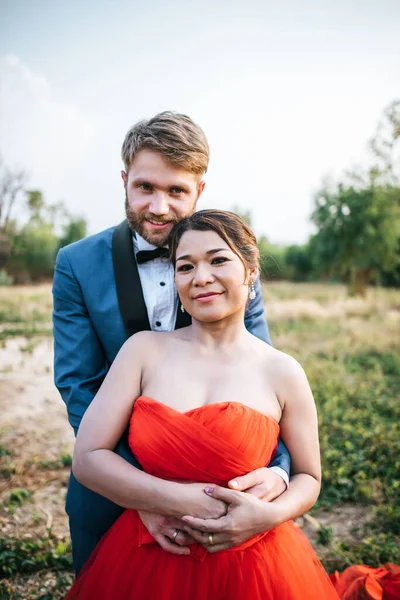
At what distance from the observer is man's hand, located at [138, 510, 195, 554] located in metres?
1.91

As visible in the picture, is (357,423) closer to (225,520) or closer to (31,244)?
(225,520)

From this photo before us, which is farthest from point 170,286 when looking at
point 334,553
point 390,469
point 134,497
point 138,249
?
point 390,469

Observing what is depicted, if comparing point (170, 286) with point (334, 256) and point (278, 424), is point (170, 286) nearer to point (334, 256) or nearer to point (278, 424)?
point (278, 424)

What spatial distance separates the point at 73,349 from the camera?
2549 mm

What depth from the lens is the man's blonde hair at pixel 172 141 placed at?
249 centimetres

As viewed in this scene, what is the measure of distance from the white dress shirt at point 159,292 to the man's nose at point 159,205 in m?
0.24

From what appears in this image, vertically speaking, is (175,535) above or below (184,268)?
below

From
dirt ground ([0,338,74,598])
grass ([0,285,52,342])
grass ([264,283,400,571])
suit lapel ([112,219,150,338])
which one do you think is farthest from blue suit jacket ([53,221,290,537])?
grass ([0,285,52,342])

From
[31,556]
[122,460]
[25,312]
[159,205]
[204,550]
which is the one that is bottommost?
[31,556]

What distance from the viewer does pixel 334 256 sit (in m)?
19.3

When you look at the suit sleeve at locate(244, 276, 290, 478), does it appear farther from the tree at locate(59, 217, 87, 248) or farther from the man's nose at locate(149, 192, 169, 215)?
the tree at locate(59, 217, 87, 248)

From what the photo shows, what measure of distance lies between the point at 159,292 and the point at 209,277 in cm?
62

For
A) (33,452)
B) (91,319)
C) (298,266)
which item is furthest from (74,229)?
(91,319)

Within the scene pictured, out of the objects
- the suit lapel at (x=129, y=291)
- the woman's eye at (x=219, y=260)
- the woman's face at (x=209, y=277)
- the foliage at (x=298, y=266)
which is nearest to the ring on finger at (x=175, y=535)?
the woman's face at (x=209, y=277)
